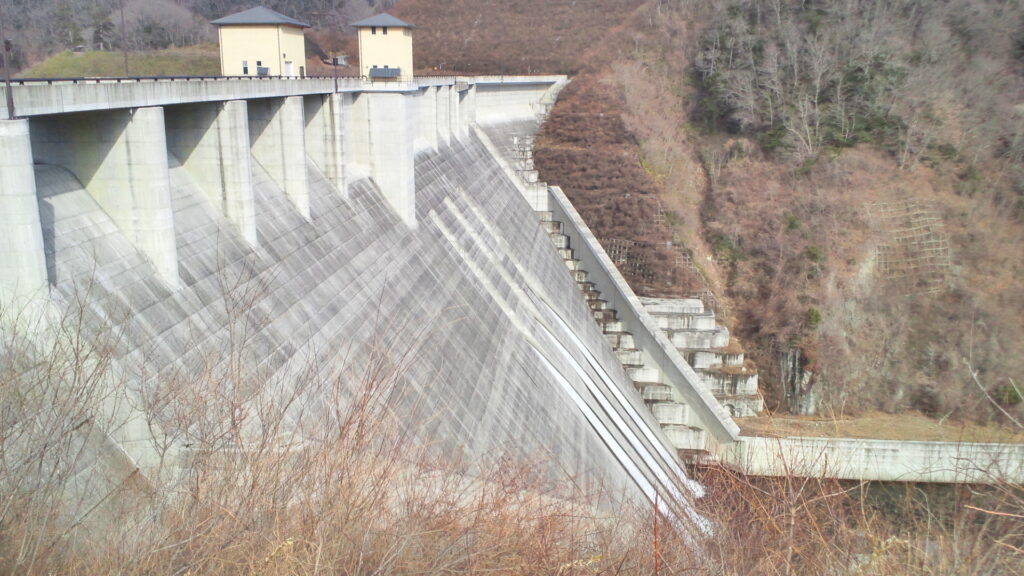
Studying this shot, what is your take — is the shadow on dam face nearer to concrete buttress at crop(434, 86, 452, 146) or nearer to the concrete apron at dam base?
the concrete apron at dam base

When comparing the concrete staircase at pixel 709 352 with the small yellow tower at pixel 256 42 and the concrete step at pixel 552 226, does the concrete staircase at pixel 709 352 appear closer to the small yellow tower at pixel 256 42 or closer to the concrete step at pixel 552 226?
the concrete step at pixel 552 226

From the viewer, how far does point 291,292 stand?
10312 mm

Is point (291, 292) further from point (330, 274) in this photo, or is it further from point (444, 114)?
point (444, 114)

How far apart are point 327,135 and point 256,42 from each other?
125 inches

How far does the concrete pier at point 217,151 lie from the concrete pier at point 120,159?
5.97 feet

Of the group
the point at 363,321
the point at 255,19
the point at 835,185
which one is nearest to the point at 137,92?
the point at 363,321

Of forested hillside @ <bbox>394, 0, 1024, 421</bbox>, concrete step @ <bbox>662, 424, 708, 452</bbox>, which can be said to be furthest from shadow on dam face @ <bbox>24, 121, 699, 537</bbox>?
forested hillside @ <bbox>394, 0, 1024, 421</bbox>

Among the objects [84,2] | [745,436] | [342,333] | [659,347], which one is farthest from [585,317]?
[84,2]

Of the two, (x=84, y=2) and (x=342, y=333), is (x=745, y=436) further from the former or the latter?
(x=84, y=2)

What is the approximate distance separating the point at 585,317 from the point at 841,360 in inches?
354

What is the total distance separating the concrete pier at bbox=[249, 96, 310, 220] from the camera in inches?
471

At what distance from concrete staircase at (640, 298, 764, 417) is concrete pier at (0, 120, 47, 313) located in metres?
18.2

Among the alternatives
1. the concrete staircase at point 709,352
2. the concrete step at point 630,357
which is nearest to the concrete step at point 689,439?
the concrete staircase at point 709,352

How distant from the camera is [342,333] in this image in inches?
422
